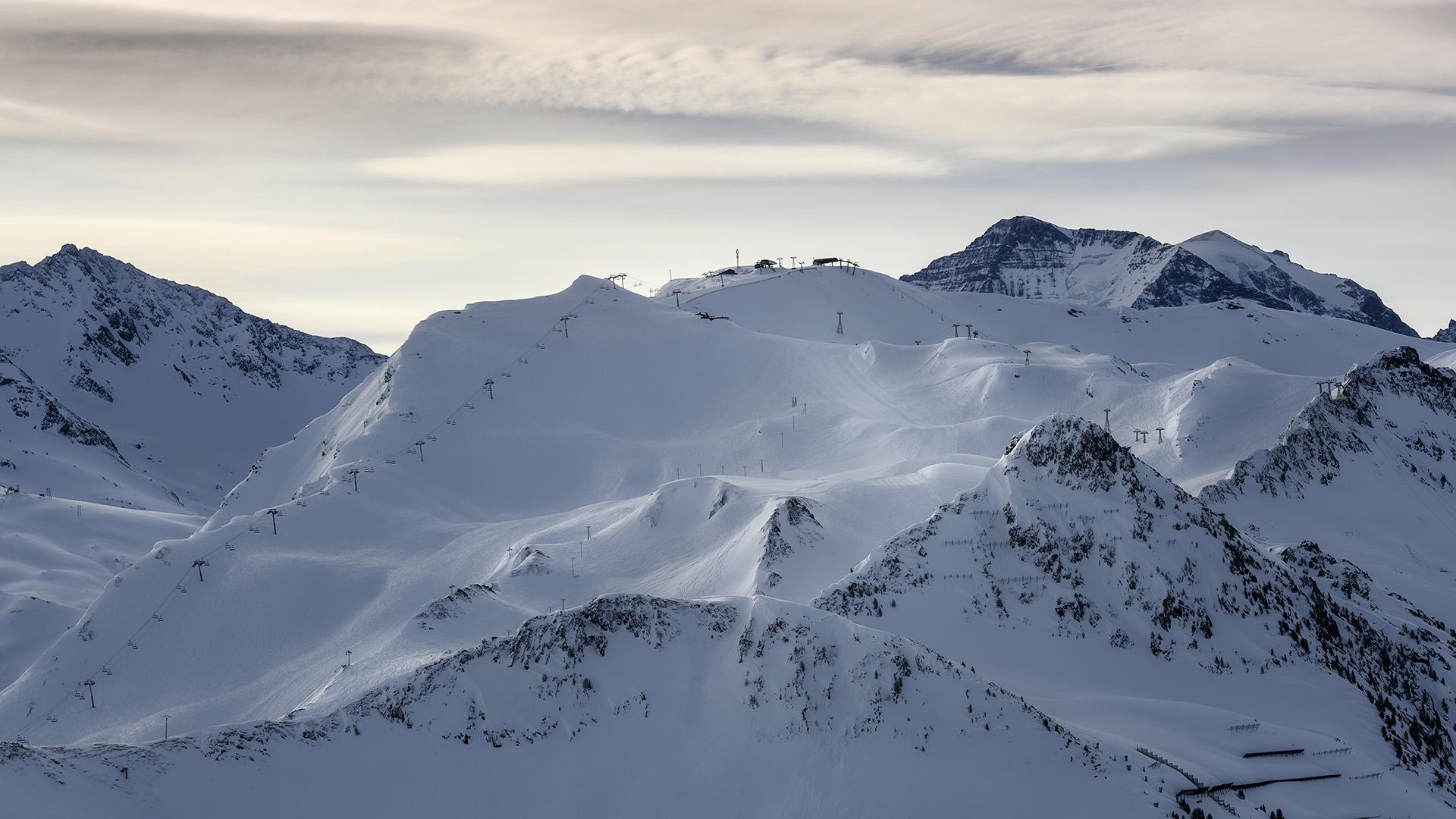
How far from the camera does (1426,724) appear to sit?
4806 centimetres

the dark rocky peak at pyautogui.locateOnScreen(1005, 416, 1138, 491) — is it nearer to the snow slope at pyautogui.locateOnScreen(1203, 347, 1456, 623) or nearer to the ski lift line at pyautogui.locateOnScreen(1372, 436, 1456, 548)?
the snow slope at pyautogui.locateOnScreen(1203, 347, 1456, 623)

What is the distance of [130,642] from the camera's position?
76938 millimetres

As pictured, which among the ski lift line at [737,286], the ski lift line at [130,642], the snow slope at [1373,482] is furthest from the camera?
the ski lift line at [737,286]

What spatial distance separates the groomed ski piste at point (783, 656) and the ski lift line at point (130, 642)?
211 mm

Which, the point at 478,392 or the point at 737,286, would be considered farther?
the point at 737,286

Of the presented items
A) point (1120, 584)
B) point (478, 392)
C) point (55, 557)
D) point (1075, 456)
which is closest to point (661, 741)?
point (1120, 584)

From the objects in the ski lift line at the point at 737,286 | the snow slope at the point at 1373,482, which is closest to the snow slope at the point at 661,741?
the snow slope at the point at 1373,482

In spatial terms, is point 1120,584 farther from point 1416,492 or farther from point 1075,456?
point 1416,492

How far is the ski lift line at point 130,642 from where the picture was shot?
233ft

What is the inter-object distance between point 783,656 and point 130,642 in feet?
180

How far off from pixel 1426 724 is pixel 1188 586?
11.0 metres

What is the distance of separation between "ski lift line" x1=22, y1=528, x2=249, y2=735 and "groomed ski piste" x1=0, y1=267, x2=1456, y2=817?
0.69 ft

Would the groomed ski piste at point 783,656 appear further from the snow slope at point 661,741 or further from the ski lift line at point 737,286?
the ski lift line at point 737,286

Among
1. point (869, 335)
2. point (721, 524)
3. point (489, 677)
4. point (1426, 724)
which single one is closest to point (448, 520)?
point (721, 524)
